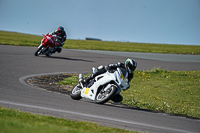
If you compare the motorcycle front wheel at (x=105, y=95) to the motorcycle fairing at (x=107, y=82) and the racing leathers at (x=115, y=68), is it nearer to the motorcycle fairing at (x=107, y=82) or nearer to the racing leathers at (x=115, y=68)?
the motorcycle fairing at (x=107, y=82)

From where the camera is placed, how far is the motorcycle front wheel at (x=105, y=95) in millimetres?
8352

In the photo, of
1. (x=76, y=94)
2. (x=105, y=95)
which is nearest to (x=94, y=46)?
(x=76, y=94)

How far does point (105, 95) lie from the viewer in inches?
340

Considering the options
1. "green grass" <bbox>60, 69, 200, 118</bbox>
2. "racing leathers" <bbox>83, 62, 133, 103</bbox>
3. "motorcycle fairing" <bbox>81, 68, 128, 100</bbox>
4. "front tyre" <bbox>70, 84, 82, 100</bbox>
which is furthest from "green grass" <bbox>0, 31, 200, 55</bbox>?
"motorcycle fairing" <bbox>81, 68, 128, 100</bbox>

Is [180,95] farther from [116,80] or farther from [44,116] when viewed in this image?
[44,116]

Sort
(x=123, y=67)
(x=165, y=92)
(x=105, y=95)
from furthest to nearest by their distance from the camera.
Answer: (x=165, y=92)
(x=123, y=67)
(x=105, y=95)

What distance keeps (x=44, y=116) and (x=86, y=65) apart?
1269 centimetres

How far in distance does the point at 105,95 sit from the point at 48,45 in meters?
13.0

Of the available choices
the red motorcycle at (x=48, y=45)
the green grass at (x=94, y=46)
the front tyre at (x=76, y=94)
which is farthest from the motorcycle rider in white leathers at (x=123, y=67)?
the green grass at (x=94, y=46)

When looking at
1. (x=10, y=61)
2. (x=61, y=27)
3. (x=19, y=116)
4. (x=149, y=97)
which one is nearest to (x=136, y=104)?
(x=149, y=97)

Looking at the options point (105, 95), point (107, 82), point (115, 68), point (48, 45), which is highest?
point (48, 45)

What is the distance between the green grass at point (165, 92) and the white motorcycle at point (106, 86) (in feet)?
5.93

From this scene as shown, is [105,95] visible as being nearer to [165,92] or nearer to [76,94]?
[76,94]

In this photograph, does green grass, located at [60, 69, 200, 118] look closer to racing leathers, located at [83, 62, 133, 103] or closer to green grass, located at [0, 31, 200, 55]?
racing leathers, located at [83, 62, 133, 103]
